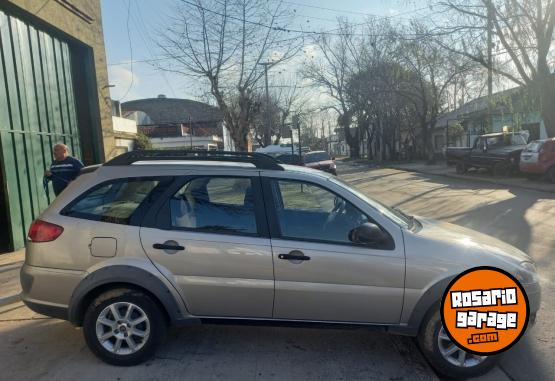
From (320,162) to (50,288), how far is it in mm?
17539

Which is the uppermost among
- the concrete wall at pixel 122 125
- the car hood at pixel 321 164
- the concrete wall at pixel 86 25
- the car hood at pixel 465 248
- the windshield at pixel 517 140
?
the concrete wall at pixel 86 25

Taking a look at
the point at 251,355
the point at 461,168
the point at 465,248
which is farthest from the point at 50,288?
the point at 461,168

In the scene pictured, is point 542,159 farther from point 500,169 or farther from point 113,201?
point 113,201

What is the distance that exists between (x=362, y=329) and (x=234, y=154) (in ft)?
6.02

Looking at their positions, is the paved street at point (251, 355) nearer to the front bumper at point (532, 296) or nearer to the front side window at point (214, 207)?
the front bumper at point (532, 296)

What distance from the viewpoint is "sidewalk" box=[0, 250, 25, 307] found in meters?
4.98

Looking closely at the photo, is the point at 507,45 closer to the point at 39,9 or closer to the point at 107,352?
the point at 39,9

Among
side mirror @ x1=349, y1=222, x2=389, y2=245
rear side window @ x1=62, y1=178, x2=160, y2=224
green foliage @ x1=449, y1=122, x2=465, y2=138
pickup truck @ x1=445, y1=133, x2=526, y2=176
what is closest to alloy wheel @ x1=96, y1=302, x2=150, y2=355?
rear side window @ x1=62, y1=178, x2=160, y2=224

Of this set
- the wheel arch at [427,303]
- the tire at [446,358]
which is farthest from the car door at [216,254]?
the tire at [446,358]

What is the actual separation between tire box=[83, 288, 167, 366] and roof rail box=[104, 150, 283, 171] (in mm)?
1124

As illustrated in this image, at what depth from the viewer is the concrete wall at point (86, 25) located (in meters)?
8.08

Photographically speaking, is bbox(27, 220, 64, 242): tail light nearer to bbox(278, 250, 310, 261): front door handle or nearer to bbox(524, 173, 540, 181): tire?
bbox(278, 250, 310, 261): front door handle

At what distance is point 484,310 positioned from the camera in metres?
3.00

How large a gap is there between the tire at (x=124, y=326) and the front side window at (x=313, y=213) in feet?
4.08
